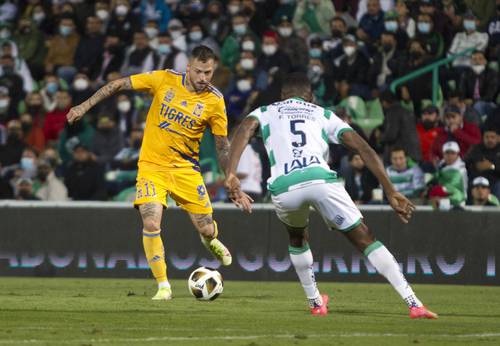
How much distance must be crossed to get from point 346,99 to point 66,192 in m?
4.78

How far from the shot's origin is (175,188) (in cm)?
1358

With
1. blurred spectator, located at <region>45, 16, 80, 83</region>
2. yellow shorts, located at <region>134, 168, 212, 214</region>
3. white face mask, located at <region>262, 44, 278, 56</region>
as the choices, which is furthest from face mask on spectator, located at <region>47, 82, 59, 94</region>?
yellow shorts, located at <region>134, 168, 212, 214</region>

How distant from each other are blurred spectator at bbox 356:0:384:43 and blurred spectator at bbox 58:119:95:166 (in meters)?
4.97

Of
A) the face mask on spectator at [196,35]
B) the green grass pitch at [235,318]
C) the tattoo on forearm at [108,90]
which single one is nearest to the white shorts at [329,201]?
the green grass pitch at [235,318]

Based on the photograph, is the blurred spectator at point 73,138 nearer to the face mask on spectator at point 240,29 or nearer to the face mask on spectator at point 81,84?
the face mask on spectator at point 81,84

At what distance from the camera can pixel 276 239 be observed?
1842cm

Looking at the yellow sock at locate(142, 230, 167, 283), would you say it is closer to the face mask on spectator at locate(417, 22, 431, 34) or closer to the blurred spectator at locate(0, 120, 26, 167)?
the blurred spectator at locate(0, 120, 26, 167)

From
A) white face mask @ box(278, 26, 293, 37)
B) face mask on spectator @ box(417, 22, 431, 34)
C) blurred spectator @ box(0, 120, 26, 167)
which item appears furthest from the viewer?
white face mask @ box(278, 26, 293, 37)

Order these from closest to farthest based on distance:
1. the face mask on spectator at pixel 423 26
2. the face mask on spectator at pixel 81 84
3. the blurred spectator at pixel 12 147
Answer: the blurred spectator at pixel 12 147 < the face mask on spectator at pixel 423 26 < the face mask on spectator at pixel 81 84

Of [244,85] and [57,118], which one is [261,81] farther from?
[57,118]

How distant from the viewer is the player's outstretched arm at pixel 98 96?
1245 centimetres

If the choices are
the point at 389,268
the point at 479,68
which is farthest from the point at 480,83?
the point at 389,268

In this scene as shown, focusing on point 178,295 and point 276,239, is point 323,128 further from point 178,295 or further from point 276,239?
point 276,239

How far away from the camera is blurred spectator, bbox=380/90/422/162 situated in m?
19.7
